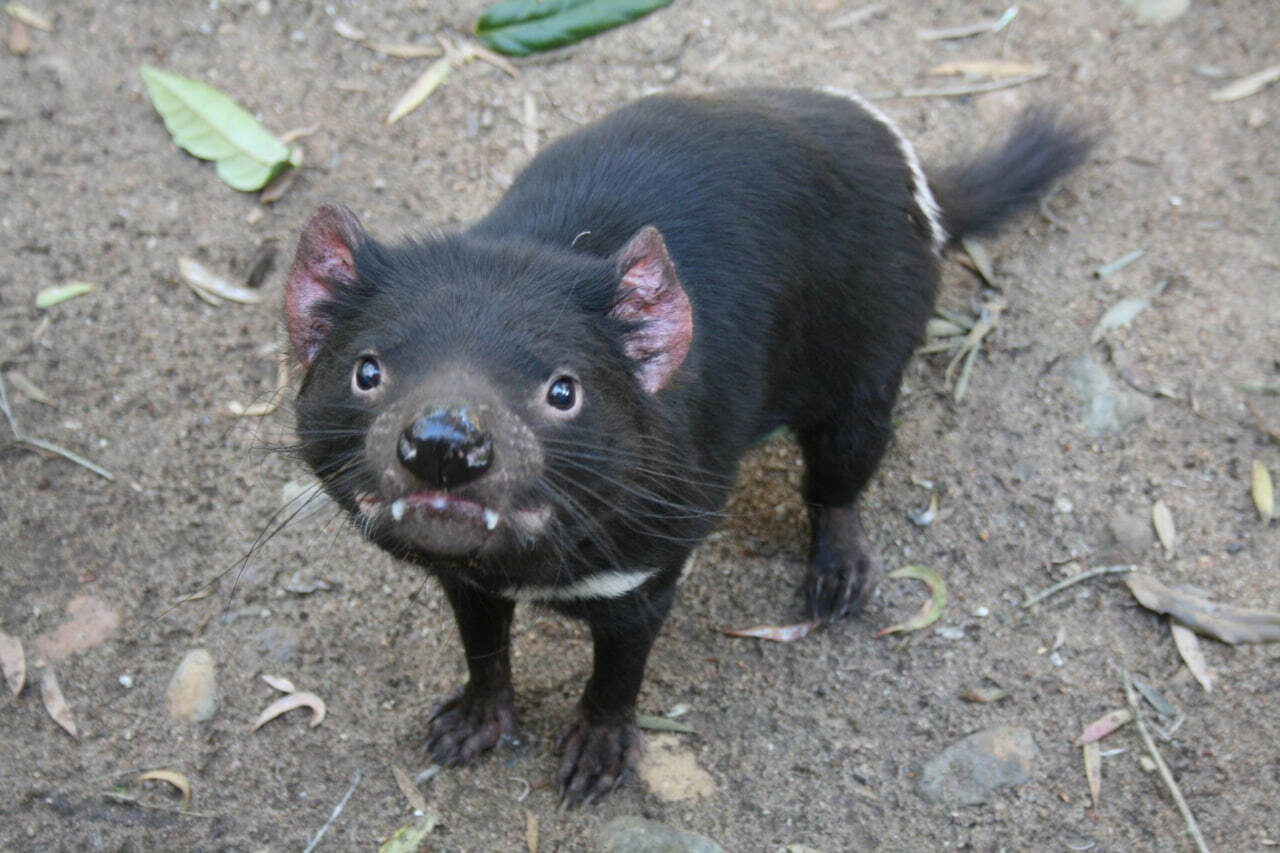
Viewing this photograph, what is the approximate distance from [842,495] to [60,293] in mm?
2309

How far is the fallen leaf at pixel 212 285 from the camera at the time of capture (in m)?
3.87

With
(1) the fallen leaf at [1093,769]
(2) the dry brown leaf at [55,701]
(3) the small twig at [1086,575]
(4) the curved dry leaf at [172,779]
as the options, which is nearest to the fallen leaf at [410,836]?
(4) the curved dry leaf at [172,779]

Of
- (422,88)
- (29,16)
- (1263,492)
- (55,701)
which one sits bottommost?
(1263,492)

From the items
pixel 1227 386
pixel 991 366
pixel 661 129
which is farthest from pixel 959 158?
pixel 661 129

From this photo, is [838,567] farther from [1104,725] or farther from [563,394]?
[563,394]

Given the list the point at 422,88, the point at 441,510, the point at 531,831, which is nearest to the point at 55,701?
the point at 531,831

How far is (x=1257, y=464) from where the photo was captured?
3.51m

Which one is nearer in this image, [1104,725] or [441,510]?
[441,510]

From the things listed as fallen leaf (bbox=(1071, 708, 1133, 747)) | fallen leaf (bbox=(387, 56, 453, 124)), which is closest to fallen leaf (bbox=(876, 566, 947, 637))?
fallen leaf (bbox=(1071, 708, 1133, 747))

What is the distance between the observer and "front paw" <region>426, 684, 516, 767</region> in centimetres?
301

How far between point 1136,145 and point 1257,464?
4.05 ft

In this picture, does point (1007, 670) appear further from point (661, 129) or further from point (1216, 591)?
point (661, 129)

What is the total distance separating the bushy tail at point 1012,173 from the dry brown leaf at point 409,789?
199 centimetres

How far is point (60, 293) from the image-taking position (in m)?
3.79
